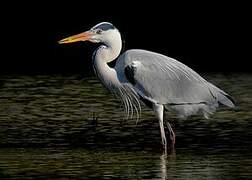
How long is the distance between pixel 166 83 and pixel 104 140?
988mm

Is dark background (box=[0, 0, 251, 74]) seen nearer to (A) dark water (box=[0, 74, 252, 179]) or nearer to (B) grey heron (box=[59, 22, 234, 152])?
(A) dark water (box=[0, 74, 252, 179])

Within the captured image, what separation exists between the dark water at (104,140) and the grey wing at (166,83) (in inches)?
16.3

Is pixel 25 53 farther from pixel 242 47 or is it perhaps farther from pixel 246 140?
pixel 246 140

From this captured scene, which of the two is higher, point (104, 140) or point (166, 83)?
point (166, 83)

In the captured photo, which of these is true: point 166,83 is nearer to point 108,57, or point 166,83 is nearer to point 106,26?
point 108,57

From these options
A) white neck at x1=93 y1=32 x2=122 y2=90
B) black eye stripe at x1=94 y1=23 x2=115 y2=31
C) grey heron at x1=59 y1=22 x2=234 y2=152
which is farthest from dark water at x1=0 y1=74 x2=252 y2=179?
black eye stripe at x1=94 y1=23 x2=115 y2=31

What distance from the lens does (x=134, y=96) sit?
43.5 ft

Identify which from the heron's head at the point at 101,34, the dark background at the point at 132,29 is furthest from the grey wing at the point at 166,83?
the dark background at the point at 132,29

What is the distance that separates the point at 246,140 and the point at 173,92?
106cm

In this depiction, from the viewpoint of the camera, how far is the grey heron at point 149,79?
42.9ft

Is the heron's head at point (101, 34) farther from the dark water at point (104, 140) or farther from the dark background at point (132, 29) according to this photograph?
the dark background at point (132, 29)

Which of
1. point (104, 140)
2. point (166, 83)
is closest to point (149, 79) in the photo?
point (166, 83)

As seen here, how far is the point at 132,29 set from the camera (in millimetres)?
29812

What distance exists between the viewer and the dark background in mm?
24500
